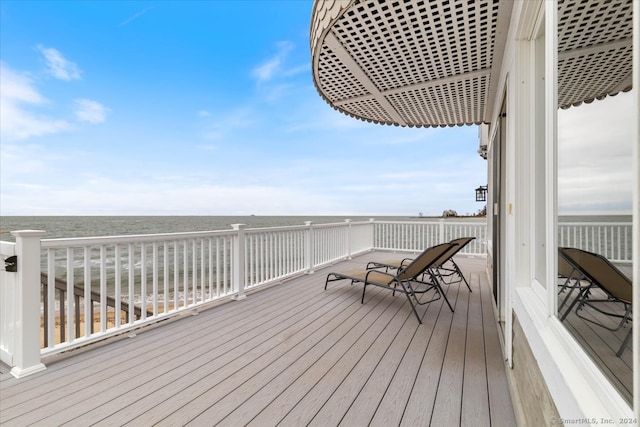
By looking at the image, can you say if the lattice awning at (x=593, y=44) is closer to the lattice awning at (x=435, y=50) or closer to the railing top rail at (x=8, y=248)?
the lattice awning at (x=435, y=50)

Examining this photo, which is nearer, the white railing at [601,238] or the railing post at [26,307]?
the white railing at [601,238]

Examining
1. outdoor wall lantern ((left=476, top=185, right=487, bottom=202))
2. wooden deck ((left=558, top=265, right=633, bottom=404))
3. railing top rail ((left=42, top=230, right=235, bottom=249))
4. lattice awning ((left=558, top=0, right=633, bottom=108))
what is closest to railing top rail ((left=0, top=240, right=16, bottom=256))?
railing top rail ((left=42, top=230, right=235, bottom=249))

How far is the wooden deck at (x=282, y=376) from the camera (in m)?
1.69

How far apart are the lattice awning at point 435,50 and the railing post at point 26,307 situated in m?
2.69

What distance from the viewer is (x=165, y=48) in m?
13.0

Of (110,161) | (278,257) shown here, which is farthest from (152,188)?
(278,257)

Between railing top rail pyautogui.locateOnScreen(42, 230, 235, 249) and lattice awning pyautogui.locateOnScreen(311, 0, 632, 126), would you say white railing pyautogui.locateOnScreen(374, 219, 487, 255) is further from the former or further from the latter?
railing top rail pyautogui.locateOnScreen(42, 230, 235, 249)

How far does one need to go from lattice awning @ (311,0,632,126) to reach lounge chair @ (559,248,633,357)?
0.54 meters

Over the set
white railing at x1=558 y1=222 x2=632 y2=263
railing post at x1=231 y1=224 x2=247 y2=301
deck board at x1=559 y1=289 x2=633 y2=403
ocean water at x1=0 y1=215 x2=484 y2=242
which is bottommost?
ocean water at x1=0 y1=215 x2=484 y2=242

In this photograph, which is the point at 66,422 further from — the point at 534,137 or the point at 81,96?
the point at 81,96

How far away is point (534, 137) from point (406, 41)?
1308 mm

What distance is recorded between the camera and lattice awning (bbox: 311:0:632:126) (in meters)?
1.17

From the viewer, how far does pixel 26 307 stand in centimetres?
211

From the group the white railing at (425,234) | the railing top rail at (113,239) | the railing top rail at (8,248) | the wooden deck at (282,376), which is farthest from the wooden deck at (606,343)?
the white railing at (425,234)
